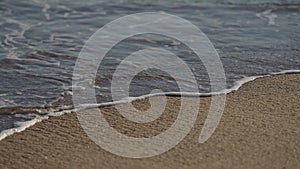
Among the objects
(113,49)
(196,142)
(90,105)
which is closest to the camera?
(196,142)

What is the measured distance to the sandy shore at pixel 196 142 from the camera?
10.9 ft

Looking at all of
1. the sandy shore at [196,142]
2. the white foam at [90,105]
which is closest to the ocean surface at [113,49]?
the white foam at [90,105]

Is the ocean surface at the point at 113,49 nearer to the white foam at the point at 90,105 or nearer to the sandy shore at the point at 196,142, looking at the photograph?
the white foam at the point at 90,105

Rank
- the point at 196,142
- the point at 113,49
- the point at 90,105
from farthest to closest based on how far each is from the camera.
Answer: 1. the point at 113,49
2. the point at 90,105
3. the point at 196,142

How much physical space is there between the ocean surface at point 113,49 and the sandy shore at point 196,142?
0.29 m

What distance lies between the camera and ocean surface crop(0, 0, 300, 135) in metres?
4.51

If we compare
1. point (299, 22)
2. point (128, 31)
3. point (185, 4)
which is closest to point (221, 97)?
point (128, 31)

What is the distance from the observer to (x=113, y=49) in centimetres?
567

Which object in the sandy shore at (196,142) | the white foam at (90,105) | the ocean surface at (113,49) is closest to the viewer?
the sandy shore at (196,142)

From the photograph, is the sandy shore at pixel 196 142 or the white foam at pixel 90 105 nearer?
the sandy shore at pixel 196 142

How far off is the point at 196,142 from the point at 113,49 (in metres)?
2.33

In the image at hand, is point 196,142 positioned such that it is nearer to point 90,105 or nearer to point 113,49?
point 90,105

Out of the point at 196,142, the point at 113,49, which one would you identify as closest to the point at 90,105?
the point at 196,142

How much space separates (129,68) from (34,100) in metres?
1.06
